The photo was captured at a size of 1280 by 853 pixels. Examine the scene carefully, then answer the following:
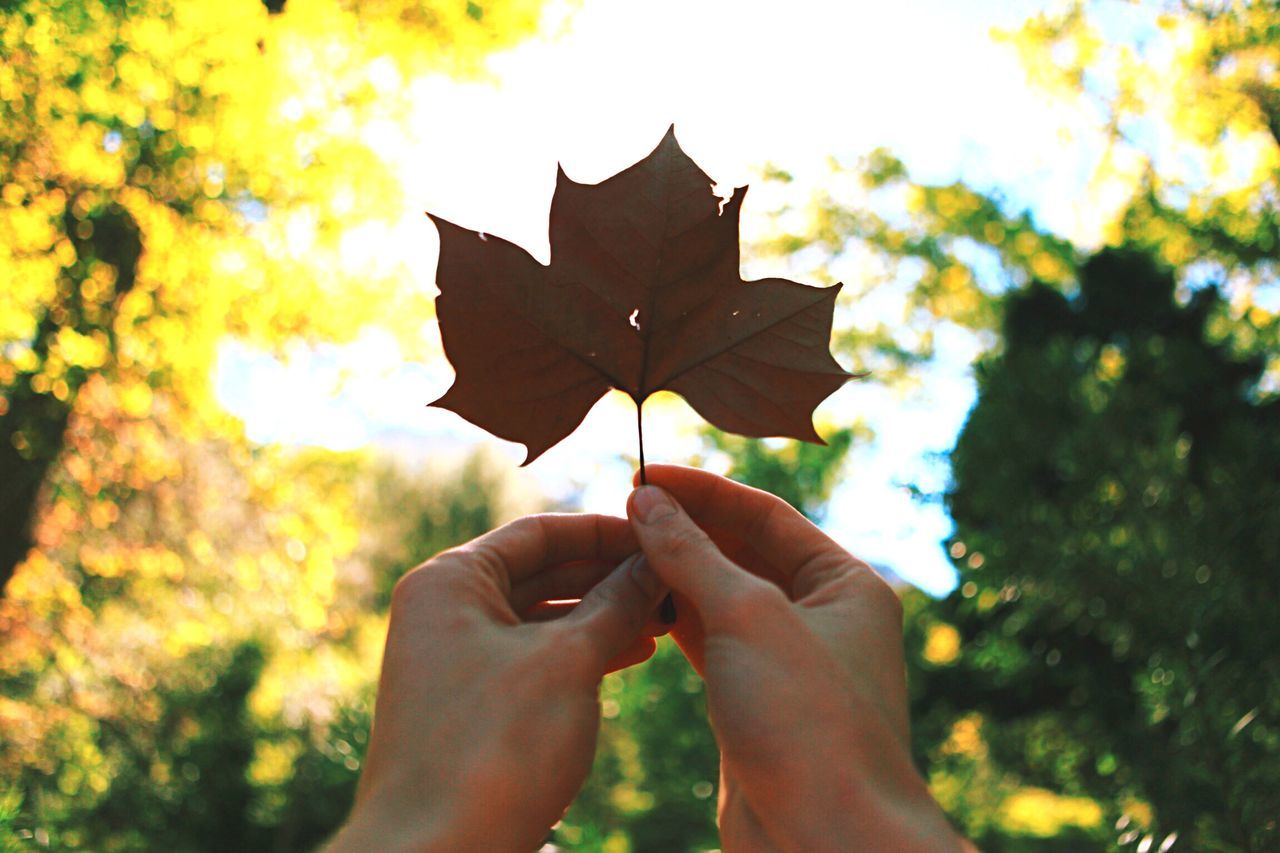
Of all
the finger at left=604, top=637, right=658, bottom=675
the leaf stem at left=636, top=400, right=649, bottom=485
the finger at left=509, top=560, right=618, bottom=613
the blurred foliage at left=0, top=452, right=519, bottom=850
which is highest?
the blurred foliage at left=0, top=452, right=519, bottom=850

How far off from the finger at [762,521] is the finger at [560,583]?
126mm

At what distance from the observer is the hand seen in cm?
77

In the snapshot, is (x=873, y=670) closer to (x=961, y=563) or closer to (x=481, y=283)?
(x=481, y=283)

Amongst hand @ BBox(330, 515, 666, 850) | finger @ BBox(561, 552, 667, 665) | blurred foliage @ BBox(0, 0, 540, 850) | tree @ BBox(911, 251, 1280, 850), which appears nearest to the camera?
hand @ BBox(330, 515, 666, 850)

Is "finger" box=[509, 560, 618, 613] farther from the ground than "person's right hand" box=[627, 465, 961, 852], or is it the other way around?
"finger" box=[509, 560, 618, 613]

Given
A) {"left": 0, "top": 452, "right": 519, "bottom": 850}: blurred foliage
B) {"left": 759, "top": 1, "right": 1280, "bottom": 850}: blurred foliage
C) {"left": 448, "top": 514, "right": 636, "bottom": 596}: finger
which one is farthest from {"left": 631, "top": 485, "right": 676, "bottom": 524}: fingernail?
{"left": 0, "top": 452, "right": 519, "bottom": 850}: blurred foliage

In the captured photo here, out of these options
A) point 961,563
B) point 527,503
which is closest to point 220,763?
point 961,563

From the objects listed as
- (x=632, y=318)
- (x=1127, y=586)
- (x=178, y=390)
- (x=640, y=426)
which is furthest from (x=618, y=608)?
(x=178, y=390)

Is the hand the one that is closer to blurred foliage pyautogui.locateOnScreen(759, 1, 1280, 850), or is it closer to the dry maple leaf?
the dry maple leaf

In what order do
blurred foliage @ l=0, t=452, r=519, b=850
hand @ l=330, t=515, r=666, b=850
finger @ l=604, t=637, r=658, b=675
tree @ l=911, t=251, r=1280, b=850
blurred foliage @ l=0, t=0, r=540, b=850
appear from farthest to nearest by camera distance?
1. blurred foliage @ l=0, t=452, r=519, b=850
2. blurred foliage @ l=0, t=0, r=540, b=850
3. tree @ l=911, t=251, r=1280, b=850
4. finger @ l=604, t=637, r=658, b=675
5. hand @ l=330, t=515, r=666, b=850

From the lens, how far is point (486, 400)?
37.9 inches

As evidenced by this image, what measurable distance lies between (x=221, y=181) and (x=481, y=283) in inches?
148

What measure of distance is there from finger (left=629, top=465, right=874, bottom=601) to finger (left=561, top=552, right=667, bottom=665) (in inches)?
4.3

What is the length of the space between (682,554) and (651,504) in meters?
0.08
